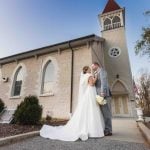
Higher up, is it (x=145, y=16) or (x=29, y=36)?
(x=29, y=36)

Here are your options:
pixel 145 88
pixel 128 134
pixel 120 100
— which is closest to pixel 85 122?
pixel 128 134

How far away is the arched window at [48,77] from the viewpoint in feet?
40.0

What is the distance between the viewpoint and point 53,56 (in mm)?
12773

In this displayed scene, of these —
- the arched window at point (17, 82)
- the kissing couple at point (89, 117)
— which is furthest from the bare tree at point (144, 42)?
the arched window at point (17, 82)

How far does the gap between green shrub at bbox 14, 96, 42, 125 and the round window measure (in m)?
11.6

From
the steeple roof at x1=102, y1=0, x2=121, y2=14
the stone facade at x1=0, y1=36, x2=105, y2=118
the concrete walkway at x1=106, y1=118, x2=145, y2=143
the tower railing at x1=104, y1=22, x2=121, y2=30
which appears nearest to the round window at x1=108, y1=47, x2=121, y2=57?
the tower railing at x1=104, y1=22, x2=121, y2=30

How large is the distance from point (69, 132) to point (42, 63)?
32.5 ft

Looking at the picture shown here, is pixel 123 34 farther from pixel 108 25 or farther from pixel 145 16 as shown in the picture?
pixel 145 16

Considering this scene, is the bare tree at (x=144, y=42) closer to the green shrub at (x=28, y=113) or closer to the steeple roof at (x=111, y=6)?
the green shrub at (x=28, y=113)

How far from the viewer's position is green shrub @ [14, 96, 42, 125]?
612 centimetres

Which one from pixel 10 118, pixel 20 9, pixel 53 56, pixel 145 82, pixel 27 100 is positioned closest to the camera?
pixel 27 100

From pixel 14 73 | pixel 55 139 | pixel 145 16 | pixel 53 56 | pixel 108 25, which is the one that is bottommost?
pixel 55 139

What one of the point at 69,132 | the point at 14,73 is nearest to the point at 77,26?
the point at 14,73

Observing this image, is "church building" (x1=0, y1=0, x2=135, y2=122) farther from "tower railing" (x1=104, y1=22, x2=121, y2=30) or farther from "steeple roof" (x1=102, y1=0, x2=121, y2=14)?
"steeple roof" (x1=102, y1=0, x2=121, y2=14)
